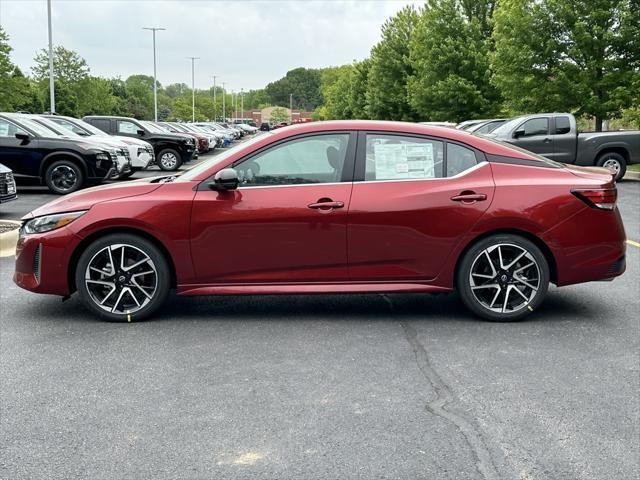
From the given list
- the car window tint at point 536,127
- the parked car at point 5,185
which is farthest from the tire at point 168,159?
the parked car at point 5,185

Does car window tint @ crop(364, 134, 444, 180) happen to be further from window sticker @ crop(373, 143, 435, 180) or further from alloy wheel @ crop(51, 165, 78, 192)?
alloy wheel @ crop(51, 165, 78, 192)

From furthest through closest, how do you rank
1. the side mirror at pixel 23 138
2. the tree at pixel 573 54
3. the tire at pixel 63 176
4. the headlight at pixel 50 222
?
the tree at pixel 573 54
the tire at pixel 63 176
the side mirror at pixel 23 138
the headlight at pixel 50 222

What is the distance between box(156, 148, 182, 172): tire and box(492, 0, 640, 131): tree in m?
12.3

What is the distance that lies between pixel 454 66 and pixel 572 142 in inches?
770

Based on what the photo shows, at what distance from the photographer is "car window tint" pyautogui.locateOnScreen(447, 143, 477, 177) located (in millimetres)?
6066

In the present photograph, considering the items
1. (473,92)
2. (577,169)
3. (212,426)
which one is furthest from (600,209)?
(473,92)

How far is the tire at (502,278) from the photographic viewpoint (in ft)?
19.6

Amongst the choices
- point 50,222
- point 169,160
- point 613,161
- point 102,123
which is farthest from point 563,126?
point 50,222

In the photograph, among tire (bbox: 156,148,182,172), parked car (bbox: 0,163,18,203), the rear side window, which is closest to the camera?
parked car (bbox: 0,163,18,203)

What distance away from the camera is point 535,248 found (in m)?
5.99

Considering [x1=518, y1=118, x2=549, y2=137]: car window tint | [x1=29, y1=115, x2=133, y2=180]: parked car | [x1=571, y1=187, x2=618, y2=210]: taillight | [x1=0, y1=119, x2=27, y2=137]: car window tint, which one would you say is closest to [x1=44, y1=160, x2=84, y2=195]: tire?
[x1=29, y1=115, x2=133, y2=180]: parked car

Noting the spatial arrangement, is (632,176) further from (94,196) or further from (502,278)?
(94,196)

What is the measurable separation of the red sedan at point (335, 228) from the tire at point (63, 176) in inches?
391

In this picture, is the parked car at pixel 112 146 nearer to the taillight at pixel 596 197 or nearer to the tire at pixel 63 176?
the tire at pixel 63 176
